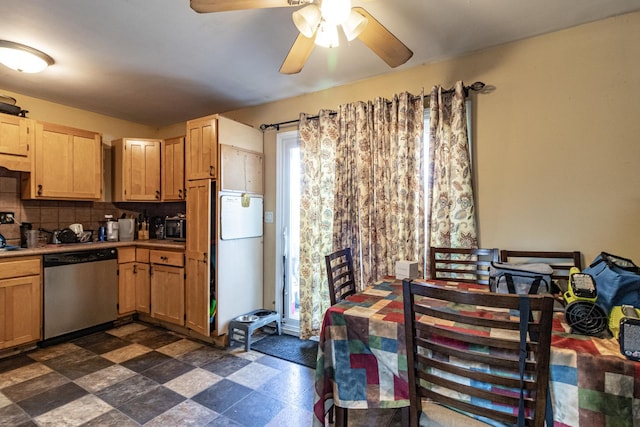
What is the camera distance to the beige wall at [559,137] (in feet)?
6.30

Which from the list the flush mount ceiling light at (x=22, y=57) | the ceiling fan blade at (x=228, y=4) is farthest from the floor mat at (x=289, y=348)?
the flush mount ceiling light at (x=22, y=57)

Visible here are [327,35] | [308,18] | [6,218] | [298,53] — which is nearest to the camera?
[308,18]

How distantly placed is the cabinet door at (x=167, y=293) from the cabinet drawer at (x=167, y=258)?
0.05 meters

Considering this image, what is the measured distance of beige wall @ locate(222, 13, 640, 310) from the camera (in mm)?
1919

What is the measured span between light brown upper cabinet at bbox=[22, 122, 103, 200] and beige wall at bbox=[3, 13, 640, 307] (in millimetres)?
3656

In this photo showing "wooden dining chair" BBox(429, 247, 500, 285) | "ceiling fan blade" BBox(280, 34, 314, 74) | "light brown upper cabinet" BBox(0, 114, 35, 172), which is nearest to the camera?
"ceiling fan blade" BBox(280, 34, 314, 74)

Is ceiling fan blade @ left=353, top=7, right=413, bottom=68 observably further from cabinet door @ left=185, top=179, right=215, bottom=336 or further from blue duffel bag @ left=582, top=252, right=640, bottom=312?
cabinet door @ left=185, top=179, right=215, bottom=336

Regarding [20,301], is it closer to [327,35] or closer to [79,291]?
[79,291]

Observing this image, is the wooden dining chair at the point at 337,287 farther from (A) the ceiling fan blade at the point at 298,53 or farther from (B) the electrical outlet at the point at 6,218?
(B) the electrical outlet at the point at 6,218

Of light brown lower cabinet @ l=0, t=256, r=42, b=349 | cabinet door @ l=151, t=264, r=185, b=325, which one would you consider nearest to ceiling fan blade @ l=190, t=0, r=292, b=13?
Answer: cabinet door @ l=151, t=264, r=185, b=325

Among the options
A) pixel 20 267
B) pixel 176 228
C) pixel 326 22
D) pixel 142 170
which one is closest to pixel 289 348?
pixel 176 228

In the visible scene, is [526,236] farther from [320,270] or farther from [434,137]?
[320,270]

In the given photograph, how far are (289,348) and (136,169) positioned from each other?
9.37 ft

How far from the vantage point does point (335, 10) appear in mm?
1380
